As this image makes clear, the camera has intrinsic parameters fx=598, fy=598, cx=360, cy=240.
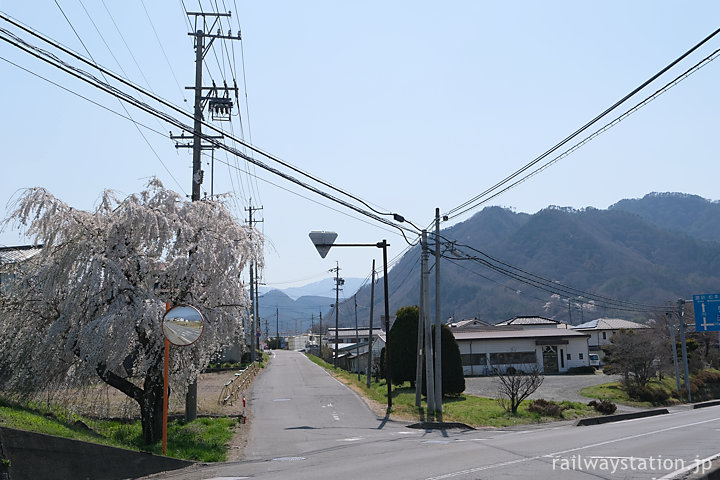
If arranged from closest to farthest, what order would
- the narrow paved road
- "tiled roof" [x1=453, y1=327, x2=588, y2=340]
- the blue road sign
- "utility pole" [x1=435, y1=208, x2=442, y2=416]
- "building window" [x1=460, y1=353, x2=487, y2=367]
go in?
the narrow paved road → "utility pole" [x1=435, y1=208, x2=442, y2=416] → the blue road sign → "building window" [x1=460, y1=353, x2=487, y2=367] → "tiled roof" [x1=453, y1=327, x2=588, y2=340]

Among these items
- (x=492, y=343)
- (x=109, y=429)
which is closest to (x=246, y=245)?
(x=109, y=429)

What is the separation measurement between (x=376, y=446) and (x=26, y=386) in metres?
8.82

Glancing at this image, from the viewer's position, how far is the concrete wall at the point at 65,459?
9812 millimetres

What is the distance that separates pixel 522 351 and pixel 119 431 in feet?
155

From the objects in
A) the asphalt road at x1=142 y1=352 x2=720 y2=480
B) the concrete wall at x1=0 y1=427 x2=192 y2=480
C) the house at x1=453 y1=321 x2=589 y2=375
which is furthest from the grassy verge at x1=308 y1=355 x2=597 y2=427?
the house at x1=453 y1=321 x2=589 y2=375

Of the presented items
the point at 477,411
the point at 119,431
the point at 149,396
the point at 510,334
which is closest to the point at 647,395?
the point at 477,411

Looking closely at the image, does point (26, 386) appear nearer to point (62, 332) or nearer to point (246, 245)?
point (62, 332)

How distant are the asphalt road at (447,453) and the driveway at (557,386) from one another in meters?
16.3

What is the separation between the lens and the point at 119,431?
16188mm

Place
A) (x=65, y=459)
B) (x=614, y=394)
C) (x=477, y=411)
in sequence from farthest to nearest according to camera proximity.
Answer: (x=614, y=394), (x=477, y=411), (x=65, y=459)

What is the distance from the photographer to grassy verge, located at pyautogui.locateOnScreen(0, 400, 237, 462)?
38.9 ft

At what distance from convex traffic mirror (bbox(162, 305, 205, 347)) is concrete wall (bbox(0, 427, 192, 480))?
2434mm

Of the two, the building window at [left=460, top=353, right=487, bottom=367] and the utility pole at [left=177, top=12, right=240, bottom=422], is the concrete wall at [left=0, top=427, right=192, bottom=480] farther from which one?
the building window at [left=460, top=353, right=487, bottom=367]

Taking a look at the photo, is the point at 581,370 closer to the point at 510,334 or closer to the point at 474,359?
the point at 510,334
